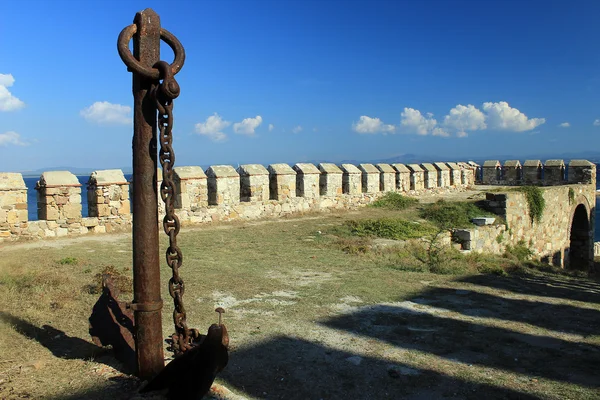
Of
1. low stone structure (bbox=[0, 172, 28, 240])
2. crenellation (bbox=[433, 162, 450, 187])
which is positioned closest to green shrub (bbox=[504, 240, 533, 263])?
crenellation (bbox=[433, 162, 450, 187])

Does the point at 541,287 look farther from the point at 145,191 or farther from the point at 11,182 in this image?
the point at 11,182

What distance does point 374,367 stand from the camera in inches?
164

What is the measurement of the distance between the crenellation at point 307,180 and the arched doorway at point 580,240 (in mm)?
11807

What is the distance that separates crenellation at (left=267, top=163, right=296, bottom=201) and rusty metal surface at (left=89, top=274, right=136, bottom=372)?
998 cm

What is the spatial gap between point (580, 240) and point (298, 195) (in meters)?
13.1

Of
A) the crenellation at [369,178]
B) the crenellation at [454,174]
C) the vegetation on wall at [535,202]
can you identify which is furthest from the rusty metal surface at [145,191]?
the crenellation at [454,174]

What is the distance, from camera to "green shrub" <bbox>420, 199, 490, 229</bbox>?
1310 centimetres

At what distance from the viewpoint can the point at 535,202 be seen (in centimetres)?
1516

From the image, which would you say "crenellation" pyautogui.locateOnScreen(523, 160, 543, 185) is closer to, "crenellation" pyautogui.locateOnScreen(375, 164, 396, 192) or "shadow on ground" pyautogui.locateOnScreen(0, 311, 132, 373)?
Result: "crenellation" pyautogui.locateOnScreen(375, 164, 396, 192)

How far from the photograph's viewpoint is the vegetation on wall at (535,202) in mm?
15039

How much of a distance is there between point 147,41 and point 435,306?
4850mm

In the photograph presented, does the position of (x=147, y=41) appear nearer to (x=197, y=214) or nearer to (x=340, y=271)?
(x=340, y=271)

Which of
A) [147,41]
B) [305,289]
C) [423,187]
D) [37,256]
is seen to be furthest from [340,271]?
[423,187]

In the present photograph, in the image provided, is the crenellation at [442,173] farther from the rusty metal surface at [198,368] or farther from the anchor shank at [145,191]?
the rusty metal surface at [198,368]
